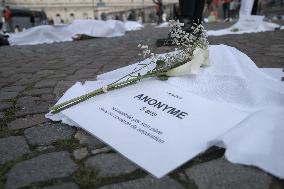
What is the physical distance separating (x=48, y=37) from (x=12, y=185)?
30.2 feet

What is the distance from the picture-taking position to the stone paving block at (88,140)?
1883 mm

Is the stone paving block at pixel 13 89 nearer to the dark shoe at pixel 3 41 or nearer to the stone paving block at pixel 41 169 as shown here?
the stone paving block at pixel 41 169

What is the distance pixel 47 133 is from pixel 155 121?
689mm

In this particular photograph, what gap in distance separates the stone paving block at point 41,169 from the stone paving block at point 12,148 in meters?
0.12

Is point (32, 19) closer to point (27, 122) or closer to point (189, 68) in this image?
point (27, 122)

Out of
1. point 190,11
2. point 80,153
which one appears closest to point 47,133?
point 80,153

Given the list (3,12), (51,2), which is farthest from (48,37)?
(51,2)

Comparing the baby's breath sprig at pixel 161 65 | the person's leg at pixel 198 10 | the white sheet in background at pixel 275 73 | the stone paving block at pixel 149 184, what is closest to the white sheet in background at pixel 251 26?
the person's leg at pixel 198 10

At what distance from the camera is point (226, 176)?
1.47m

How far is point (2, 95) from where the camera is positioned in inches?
126

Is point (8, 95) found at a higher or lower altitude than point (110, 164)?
lower

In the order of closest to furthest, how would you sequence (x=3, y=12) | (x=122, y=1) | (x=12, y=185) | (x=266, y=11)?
(x=12, y=185), (x=3, y=12), (x=266, y=11), (x=122, y=1)

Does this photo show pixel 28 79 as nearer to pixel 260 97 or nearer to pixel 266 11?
pixel 260 97

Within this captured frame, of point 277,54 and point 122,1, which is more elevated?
point 277,54
